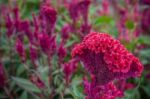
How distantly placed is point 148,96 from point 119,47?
121cm

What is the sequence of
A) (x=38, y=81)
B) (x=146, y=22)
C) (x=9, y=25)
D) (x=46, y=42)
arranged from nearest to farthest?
(x=46, y=42) → (x=38, y=81) → (x=9, y=25) → (x=146, y=22)

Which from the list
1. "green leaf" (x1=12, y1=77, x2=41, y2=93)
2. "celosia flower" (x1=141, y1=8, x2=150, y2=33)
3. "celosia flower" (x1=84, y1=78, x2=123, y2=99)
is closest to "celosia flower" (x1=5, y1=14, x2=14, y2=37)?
"green leaf" (x1=12, y1=77, x2=41, y2=93)

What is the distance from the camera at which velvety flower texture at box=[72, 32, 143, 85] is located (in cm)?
129

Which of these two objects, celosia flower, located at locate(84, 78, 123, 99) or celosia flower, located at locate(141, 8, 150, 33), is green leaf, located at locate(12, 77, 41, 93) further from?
celosia flower, located at locate(141, 8, 150, 33)

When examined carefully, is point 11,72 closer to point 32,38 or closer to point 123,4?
point 32,38

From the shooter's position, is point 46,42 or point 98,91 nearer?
point 98,91

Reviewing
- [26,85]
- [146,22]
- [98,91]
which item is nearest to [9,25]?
[26,85]

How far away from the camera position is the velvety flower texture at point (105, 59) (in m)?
1.29

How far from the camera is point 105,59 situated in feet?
4.20

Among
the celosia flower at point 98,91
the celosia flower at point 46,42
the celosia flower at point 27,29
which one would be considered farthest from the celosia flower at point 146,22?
the celosia flower at point 98,91

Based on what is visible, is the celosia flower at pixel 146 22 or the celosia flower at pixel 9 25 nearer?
the celosia flower at pixel 9 25

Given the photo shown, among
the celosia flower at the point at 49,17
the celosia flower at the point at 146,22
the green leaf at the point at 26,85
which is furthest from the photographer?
the celosia flower at the point at 146,22

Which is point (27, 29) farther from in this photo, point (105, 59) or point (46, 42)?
point (105, 59)

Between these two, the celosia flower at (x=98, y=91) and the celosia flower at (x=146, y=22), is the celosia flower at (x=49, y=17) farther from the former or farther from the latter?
the celosia flower at (x=146, y=22)
